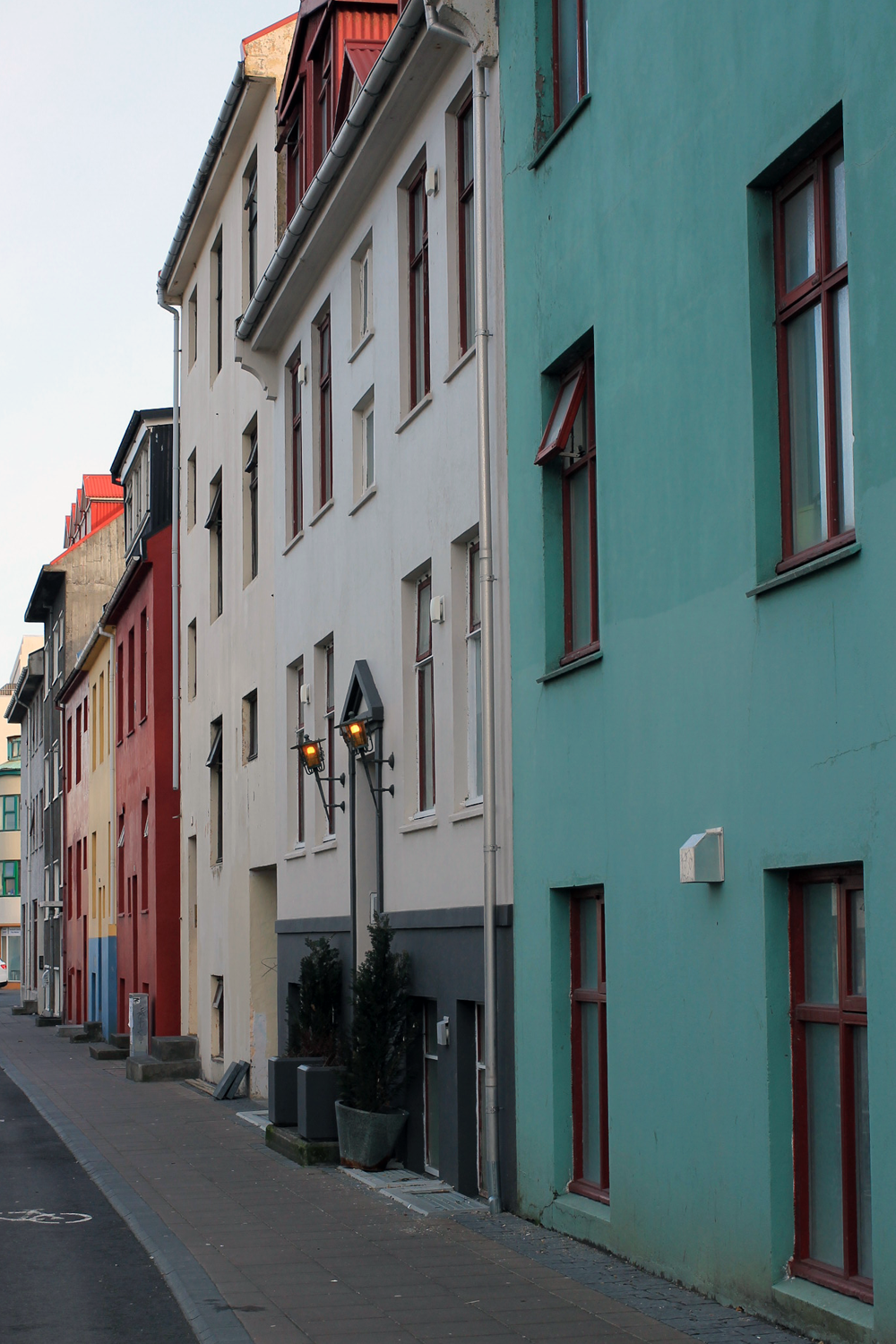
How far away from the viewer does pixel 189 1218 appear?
12.8 meters

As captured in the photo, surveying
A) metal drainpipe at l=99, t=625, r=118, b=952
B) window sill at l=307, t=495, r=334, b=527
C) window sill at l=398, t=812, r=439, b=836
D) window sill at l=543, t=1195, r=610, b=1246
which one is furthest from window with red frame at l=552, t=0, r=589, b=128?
metal drainpipe at l=99, t=625, r=118, b=952

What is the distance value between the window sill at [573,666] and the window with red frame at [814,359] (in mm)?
2438

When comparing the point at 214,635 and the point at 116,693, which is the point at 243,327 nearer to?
the point at 214,635

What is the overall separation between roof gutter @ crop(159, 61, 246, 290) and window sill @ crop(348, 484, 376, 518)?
8125 millimetres

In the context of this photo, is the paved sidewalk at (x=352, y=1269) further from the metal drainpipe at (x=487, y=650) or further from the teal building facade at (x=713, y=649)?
the metal drainpipe at (x=487, y=650)

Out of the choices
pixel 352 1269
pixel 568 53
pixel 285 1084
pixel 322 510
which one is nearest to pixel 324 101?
pixel 322 510

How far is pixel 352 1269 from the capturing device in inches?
412

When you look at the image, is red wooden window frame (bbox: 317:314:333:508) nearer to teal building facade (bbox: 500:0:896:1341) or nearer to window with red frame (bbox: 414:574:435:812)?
window with red frame (bbox: 414:574:435:812)

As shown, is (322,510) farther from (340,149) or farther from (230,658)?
(230,658)

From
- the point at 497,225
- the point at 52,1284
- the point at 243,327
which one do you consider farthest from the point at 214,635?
the point at 52,1284

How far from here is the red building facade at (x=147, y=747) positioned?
31.0 metres

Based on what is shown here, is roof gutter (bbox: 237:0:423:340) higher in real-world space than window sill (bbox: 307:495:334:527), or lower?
higher

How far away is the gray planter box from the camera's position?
48.8 ft

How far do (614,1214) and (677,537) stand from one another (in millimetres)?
4152
